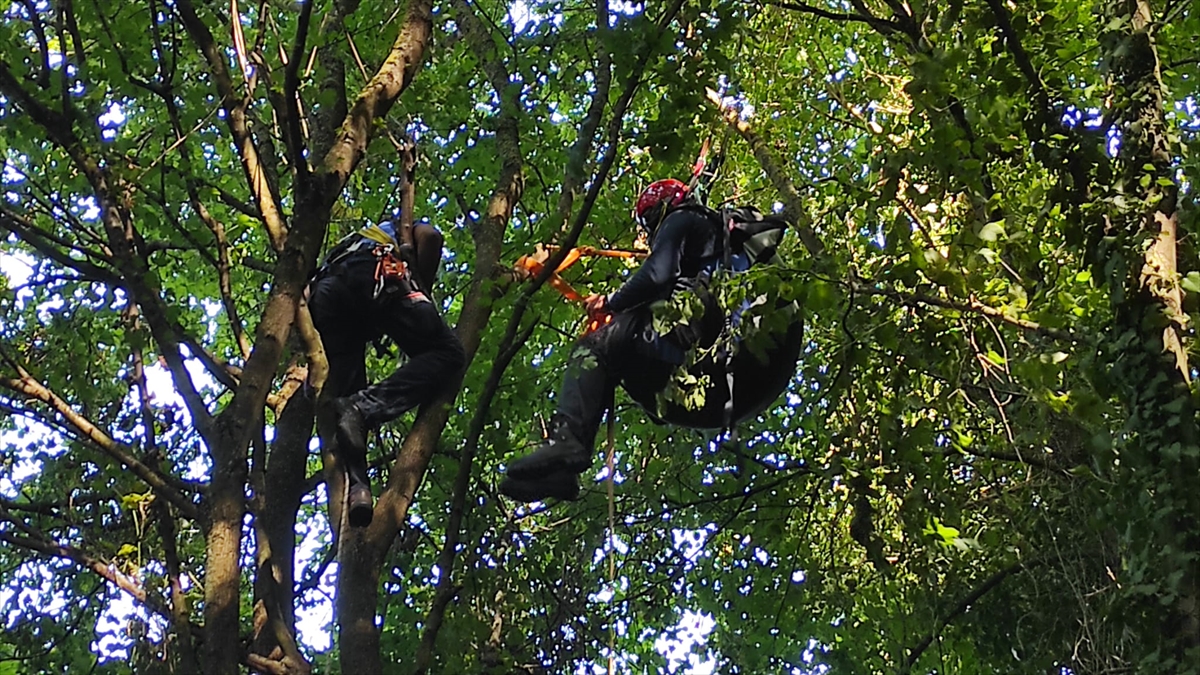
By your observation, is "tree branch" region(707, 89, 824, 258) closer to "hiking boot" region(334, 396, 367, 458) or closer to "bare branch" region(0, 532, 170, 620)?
"hiking boot" region(334, 396, 367, 458)

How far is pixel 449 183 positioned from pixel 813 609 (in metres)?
3.05

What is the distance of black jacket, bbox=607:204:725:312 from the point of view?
4941mm

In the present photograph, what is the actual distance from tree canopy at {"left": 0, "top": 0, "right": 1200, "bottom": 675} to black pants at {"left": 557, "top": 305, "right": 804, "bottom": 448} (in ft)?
0.72

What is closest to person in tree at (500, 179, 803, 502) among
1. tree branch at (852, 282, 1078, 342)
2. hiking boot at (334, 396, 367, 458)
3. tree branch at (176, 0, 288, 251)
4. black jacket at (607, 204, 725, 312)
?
black jacket at (607, 204, 725, 312)

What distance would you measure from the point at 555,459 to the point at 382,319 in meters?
1.03

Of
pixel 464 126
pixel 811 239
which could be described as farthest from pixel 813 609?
pixel 464 126

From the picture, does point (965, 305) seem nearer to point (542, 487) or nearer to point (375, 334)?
point (542, 487)

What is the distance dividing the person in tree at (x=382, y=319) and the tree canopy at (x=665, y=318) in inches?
8.2

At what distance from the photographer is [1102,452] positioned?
3520 mm

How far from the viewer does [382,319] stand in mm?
5250

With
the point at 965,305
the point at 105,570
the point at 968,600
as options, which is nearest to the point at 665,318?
the point at 965,305

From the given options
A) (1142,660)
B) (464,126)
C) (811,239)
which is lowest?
(1142,660)

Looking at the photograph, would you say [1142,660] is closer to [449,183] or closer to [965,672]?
[965,672]

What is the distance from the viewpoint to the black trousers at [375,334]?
16.1ft
